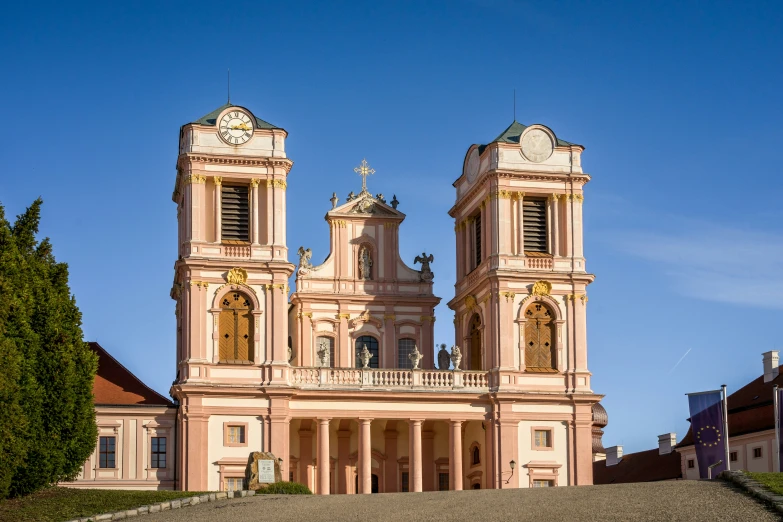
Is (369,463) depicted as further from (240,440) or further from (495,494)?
(495,494)

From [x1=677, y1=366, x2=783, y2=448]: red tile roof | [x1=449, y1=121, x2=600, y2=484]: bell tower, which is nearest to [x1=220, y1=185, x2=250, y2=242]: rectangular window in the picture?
[x1=449, y1=121, x2=600, y2=484]: bell tower

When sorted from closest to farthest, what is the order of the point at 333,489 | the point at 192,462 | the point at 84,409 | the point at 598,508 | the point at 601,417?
the point at 598,508, the point at 84,409, the point at 192,462, the point at 333,489, the point at 601,417

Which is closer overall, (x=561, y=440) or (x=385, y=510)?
(x=385, y=510)

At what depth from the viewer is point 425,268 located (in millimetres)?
67500

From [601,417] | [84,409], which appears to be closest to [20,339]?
[84,409]

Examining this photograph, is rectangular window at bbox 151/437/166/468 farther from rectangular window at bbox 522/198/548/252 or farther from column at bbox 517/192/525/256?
rectangular window at bbox 522/198/548/252

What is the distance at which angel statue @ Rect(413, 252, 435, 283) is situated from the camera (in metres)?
67.3

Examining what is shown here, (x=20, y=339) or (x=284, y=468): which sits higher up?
(x=20, y=339)

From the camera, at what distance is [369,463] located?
61000 millimetres

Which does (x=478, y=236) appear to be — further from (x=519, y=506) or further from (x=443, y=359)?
(x=519, y=506)

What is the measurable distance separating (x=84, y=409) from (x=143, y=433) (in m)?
8.85

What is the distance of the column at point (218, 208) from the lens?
6181 cm

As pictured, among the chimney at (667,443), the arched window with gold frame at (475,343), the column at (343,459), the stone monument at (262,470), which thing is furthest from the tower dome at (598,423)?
the stone monument at (262,470)

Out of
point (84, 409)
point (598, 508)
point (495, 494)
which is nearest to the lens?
point (598, 508)
